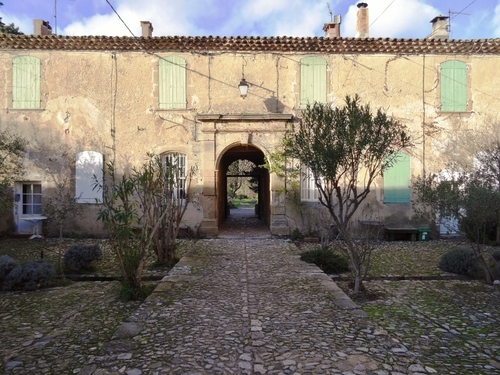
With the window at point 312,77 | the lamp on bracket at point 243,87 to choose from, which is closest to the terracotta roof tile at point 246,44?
the window at point 312,77

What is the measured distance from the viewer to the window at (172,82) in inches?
449

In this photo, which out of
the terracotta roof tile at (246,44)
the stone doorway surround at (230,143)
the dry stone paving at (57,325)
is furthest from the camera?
the stone doorway surround at (230,143)

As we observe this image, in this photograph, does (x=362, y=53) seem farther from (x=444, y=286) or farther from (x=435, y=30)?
(x=444, y=286)

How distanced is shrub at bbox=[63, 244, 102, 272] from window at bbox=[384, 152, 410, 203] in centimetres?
842

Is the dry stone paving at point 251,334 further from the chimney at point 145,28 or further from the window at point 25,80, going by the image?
the chimney at point 145,28

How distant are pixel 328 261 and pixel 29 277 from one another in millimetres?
5186

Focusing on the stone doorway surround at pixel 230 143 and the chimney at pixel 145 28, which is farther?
the chimney at pixel 145 28

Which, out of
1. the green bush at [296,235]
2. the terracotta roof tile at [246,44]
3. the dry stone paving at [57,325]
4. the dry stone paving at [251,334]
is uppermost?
the terracotta roof tile at [246,44]

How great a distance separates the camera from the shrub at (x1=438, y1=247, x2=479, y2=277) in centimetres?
717

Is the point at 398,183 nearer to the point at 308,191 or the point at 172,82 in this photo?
the point at 308,191

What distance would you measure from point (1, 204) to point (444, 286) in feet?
31.9

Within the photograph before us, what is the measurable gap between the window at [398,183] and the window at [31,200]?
1056cm

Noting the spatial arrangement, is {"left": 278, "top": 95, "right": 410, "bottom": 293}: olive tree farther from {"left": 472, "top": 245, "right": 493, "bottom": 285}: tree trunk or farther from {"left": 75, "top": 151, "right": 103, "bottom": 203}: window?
{"left": 75, "top": 151, "right": 103, "bottom": 203}: window

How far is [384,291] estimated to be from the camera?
604 centimetres
